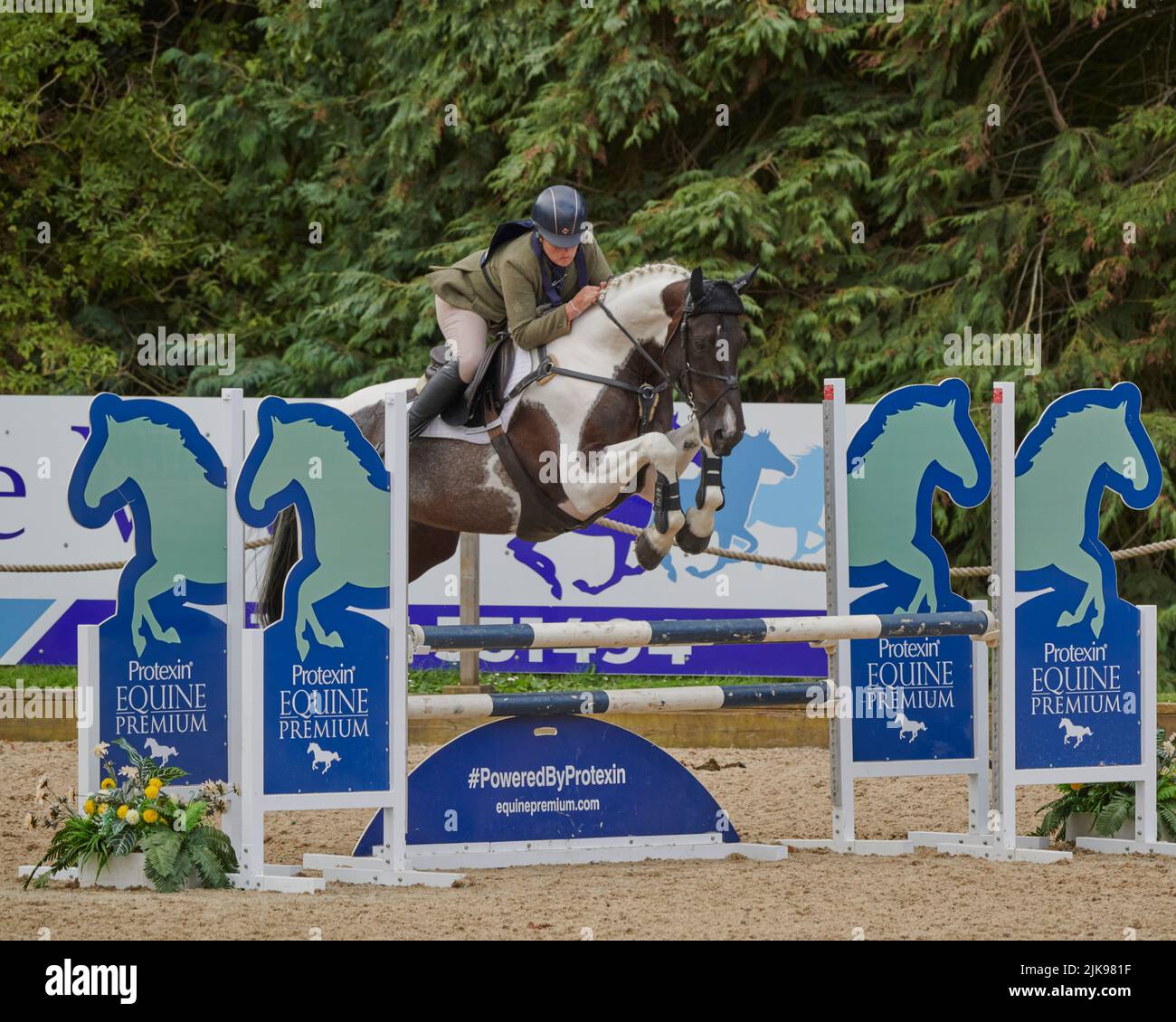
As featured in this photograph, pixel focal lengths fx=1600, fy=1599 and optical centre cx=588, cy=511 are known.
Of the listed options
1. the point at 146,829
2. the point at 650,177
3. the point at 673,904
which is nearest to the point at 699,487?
the point at 673,904

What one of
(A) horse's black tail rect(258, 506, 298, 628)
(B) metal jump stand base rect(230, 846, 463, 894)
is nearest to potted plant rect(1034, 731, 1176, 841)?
(B) metal jump stand base rect(230, 846, 463, 894)

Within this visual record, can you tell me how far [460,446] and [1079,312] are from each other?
5712 mm

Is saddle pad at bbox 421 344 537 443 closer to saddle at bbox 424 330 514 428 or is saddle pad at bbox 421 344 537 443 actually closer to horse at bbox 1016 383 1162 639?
saddle at bbox 424 330 514 428

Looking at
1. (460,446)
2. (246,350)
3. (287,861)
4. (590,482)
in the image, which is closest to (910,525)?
(590,482)

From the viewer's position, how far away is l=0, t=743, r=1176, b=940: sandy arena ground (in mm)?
3764

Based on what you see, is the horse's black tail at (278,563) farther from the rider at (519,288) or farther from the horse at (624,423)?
the rider at (519,288)

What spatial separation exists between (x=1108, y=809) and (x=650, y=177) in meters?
7.25

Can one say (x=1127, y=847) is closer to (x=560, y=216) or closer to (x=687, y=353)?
(x=687, y=353)

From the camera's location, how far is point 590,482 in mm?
5145

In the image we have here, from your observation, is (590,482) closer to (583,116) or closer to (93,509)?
(93,509)

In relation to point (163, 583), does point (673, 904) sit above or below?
below

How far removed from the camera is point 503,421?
5.41 meters

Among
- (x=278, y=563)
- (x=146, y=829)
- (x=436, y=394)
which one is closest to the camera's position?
(x=146, y=829)

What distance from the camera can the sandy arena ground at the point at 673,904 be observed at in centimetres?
376
